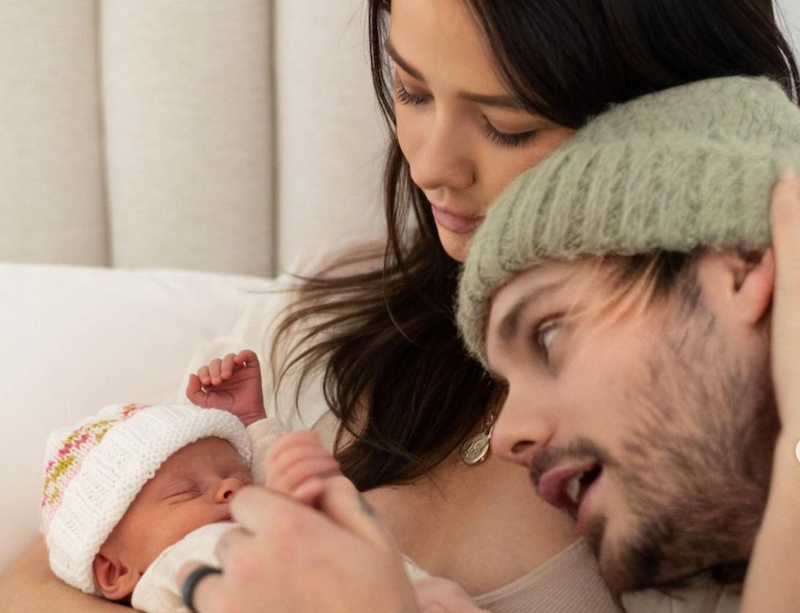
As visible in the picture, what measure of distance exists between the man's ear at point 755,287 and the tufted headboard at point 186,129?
3.09ft

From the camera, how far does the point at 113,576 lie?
3.18 ft

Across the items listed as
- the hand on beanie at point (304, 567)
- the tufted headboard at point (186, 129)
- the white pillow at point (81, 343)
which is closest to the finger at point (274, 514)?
the hand on beanie at point (304, 567)

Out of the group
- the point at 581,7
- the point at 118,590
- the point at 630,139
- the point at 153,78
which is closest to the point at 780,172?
the point at 630,139

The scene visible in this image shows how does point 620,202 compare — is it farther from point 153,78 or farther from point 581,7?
point 153,78

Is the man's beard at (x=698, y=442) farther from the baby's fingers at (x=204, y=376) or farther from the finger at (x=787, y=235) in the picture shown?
the baby's fingers at (x=204, y=376)

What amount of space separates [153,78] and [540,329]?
1040 mm

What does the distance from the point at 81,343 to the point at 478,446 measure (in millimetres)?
592

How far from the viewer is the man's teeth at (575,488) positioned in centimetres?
76

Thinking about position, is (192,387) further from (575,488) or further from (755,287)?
(755,287)

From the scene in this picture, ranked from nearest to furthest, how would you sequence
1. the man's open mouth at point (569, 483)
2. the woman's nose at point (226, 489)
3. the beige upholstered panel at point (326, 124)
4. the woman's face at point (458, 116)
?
the man's open mouth at point (569, 483)
the woman's face at point (458, 116)
the woman's nose at point (226, 489)
the beige upholstered panel at point (326, 124)

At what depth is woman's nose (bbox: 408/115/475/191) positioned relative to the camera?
90cm

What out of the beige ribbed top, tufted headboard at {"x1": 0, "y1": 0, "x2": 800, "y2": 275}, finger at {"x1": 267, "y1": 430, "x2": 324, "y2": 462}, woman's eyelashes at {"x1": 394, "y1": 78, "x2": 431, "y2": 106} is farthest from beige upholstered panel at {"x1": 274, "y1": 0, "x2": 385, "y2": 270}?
finger at {"x1": 267, "y1": 430, "x2": 324, "y2": 462}

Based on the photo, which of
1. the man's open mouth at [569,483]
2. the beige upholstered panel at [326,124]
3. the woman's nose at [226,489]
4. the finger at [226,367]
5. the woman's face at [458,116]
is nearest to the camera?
the man's open mouth at [569,483]

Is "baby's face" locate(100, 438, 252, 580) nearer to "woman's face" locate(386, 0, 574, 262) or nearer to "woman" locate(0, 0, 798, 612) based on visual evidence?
"woman" locate(0, 0, 798, 612)
